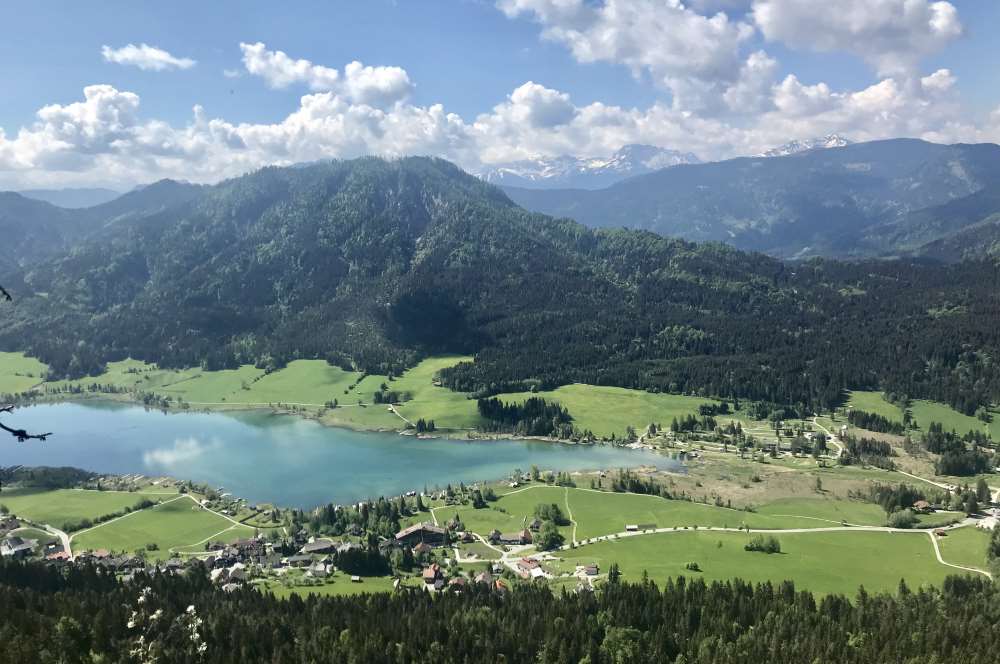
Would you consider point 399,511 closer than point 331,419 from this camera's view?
Yes

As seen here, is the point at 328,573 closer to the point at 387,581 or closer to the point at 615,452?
the point at 387,581

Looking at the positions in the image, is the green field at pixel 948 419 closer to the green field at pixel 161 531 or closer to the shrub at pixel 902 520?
the shrub at pixel 902 520

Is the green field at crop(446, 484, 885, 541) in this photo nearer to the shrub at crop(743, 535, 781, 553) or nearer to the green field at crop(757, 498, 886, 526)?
the green field at crop(757, 498, 886, 526)

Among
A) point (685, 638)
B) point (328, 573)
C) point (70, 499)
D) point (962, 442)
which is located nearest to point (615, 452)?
point (962, 442)

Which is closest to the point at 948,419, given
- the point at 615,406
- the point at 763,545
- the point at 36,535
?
the point at 615,406

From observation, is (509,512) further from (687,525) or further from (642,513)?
(687,525)

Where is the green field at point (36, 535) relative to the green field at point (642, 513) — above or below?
below

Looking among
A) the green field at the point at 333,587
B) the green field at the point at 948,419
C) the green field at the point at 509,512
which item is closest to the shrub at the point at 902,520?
the green field at the point at 509,512
